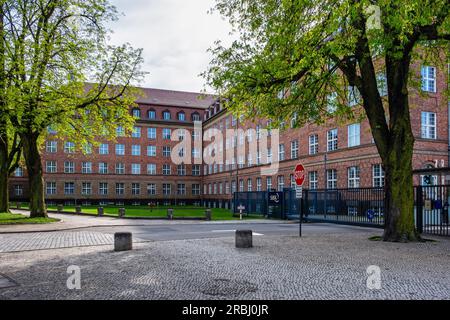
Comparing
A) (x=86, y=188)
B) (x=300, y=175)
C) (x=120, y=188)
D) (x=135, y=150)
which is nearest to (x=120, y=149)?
(x=135, y=150)

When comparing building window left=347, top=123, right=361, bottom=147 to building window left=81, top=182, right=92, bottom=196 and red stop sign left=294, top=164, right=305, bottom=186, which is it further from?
building window left=81, top=182, right=92, bottom=196

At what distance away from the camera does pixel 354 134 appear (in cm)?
2966

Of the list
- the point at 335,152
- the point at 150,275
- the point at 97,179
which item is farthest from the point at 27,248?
the point at 97,179

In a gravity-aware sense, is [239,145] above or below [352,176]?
above

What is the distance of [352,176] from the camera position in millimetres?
29594

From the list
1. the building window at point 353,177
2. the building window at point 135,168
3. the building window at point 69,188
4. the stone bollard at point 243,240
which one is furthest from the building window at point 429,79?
the building window at point 69,188

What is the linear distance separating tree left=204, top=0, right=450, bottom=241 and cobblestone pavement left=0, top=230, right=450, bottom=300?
7.71 feet

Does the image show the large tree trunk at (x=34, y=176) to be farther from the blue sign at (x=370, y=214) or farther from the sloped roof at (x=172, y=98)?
the sloped roof at (x=172, y=98)

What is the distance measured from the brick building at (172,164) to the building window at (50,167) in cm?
13

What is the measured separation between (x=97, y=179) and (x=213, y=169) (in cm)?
1745

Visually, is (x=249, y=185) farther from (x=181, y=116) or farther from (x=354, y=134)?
(x=181, y=116)

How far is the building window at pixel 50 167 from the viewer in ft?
186

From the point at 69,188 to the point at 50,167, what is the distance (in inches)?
158

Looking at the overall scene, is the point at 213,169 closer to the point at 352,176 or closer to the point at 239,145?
the point at 239,145
